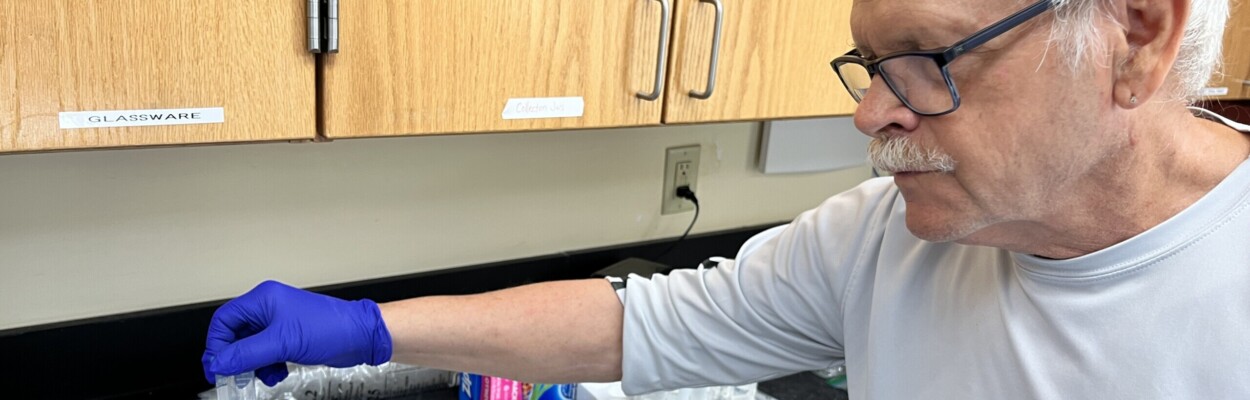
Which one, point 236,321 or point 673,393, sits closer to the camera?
point 236,321

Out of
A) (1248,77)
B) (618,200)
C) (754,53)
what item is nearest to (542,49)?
(754,53)

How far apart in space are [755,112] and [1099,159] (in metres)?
0.51

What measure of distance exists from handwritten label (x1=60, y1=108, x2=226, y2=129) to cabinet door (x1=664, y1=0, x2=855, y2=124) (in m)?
0.51

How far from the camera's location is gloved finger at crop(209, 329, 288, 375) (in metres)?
0.87

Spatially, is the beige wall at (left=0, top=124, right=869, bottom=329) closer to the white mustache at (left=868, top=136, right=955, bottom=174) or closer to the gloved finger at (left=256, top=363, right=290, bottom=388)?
the gloved finger at (left=256, top=363, right=290, bottom=388)

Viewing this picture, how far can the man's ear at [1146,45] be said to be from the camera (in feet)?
2.18

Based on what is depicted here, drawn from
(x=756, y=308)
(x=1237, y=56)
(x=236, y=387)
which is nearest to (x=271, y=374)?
(x=236, y=387)

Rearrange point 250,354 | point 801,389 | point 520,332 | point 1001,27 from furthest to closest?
point 801,389
point 520,332
point 250,354
point 1001,27

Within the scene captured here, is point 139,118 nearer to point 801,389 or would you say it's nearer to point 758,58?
point 758,58

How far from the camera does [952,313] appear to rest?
2.92ft

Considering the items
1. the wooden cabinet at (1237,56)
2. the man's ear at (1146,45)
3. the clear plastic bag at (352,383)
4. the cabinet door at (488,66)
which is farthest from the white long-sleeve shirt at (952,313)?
the wooden cabinet at (1237,56)

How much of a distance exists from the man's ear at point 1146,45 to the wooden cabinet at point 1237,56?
1007 mm

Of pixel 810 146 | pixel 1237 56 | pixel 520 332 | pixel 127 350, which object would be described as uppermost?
pixel 1237 56

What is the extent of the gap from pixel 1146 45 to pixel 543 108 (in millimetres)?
576
